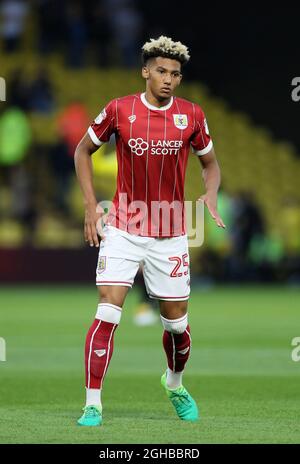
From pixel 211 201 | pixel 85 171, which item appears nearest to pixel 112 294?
pixel 85 171

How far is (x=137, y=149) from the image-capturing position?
316 inches

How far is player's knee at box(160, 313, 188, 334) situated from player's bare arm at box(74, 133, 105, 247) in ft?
2.26

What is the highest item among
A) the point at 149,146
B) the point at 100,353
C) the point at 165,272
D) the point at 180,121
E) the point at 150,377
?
the point at 180,121

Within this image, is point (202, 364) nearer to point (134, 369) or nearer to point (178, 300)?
point (134, 369)

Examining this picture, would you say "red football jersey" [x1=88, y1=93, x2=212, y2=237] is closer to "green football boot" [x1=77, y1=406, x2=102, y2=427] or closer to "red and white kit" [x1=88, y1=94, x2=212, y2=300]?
"red and white kit" [x1=88, y1=94, x2=212, y2=300]

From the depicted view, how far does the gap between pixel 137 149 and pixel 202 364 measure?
4.11 meters

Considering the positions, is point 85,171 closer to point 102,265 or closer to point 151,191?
point 151,191

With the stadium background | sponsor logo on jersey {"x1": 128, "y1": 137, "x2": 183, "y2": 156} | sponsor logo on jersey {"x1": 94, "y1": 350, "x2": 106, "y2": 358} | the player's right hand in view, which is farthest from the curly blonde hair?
the stadium background

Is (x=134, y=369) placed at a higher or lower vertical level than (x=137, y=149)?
lower

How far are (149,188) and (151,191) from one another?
0.02m

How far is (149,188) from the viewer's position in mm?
8078

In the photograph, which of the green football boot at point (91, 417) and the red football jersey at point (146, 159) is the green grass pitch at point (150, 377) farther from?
the red football jersey at point (146, 159)
